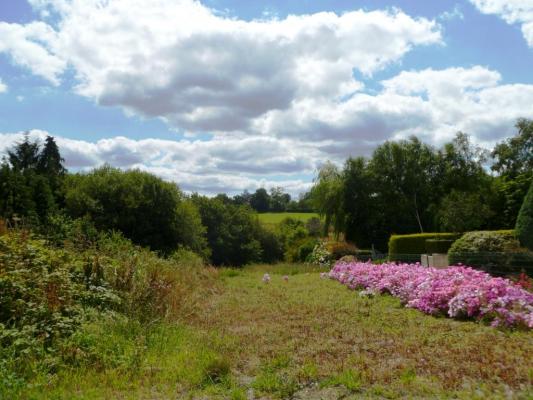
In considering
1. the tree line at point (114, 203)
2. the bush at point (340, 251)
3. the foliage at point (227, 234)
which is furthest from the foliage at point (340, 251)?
the foliage at point (227, 234)

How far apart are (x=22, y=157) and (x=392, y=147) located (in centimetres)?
3380

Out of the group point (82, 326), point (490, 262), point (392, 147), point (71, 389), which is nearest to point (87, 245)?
point (82, 326)

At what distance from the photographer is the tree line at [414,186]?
32.3m

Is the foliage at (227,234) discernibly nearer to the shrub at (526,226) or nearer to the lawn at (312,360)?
the shrub at (526,226)

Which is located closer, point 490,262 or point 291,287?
point 490,262

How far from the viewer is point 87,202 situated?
19.6 meters

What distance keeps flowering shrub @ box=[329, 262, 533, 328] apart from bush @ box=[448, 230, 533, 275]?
158 centimetres

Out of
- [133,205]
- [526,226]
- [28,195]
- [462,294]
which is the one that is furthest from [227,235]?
[462,294]

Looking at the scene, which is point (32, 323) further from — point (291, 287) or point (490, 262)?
point (490, 262)

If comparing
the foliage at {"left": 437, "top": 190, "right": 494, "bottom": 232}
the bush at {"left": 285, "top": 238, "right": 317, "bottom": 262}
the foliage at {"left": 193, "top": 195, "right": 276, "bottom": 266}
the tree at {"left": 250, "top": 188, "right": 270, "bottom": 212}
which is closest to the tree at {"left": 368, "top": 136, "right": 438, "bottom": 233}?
the foliage at {"left": 437, "top": 190, "right": 494, "bottom": 232}

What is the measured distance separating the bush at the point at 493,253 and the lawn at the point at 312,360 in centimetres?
366

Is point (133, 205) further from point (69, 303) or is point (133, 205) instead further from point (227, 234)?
point (69, 303)

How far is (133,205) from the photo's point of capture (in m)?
20.0

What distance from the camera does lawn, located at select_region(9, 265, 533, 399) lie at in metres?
4.23
